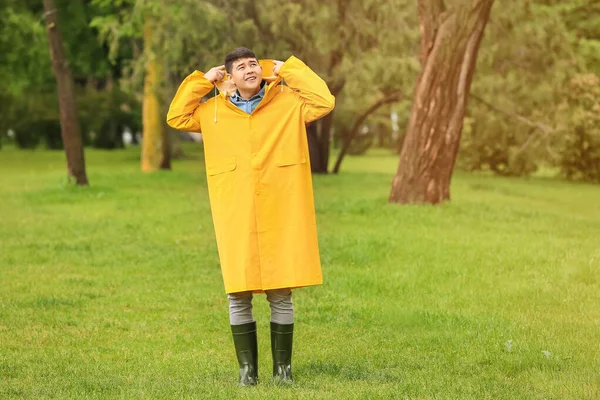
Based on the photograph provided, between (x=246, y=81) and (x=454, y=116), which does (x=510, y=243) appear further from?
(x=246, y=81)

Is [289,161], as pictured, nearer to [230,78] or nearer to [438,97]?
[230,78]

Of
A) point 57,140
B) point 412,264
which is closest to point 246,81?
point 412,264

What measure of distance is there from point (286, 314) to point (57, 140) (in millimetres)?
45801

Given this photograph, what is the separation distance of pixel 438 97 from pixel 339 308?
29.3 feet

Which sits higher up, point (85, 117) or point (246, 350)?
point (246, 350)

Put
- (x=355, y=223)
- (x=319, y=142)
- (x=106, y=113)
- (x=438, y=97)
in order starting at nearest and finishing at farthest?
(x=355, y=223), (x=438, y=97), (x=319, y=142), (x=106, y=113)

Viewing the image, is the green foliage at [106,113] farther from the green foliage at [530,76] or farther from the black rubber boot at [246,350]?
the black rubber boot at [246,350]

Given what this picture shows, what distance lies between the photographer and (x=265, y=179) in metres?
7.05

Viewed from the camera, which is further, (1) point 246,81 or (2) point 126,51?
(2) point 126,51

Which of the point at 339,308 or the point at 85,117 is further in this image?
the point at 85,117

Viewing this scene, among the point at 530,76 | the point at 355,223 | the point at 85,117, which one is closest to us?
the point at 355,223

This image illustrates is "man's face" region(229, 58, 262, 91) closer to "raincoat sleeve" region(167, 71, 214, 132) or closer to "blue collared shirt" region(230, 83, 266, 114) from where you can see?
"blue collared shirt" region(230, 83, 266, 114)

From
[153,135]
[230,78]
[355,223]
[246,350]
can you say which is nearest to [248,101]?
[230,78]

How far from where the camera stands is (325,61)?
3067 cm
